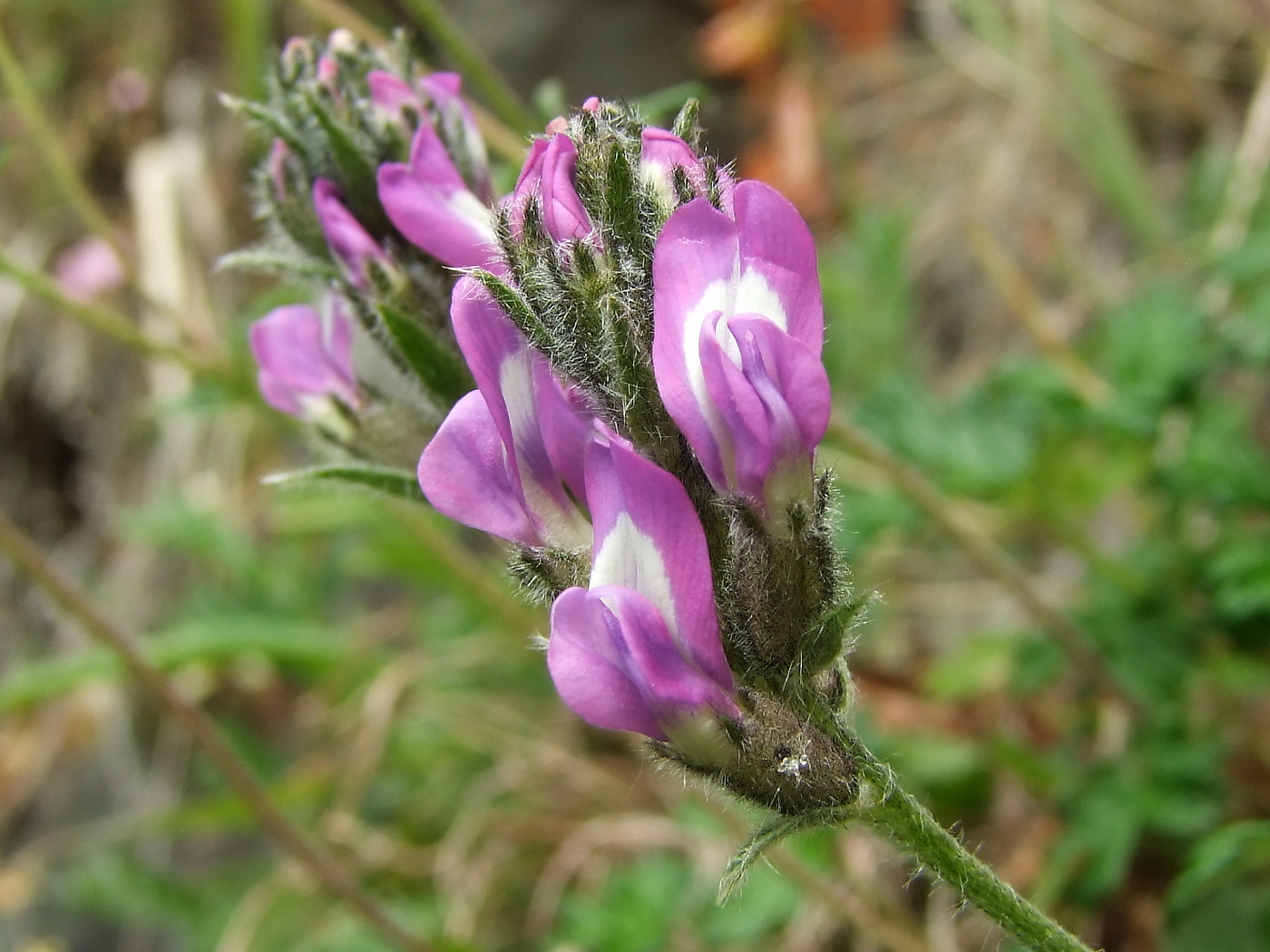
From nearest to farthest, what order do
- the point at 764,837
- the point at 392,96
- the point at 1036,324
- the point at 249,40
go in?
the point at 764,837 < the point at 392,96 < the point at 1036,324 < the point at 249,40

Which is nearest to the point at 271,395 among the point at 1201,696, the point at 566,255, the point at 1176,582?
the point at 566,255

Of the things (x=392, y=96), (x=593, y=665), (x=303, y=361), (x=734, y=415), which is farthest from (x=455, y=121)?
(x=593, y=665)

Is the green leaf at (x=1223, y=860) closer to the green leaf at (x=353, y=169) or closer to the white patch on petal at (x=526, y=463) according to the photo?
the white patch on petal at (x=526, y=463)

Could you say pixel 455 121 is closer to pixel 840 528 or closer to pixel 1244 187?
pixel 840 528

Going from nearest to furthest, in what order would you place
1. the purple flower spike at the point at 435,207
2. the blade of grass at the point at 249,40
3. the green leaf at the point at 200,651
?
the purple flower spike at the point at 435,207, the green leaf at the point at 200,651, the blade of grass at the point at 249,40

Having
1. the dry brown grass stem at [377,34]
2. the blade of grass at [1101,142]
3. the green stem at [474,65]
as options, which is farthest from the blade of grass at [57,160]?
the blade of grass at [1101,142]

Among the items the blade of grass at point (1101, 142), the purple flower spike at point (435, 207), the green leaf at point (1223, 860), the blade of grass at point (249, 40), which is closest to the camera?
the purple flower spike at point (435, 207)

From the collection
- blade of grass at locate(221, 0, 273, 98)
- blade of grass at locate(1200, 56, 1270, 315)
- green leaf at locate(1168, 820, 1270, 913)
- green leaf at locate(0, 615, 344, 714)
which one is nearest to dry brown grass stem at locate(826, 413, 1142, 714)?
green leaf at locate(1168, 820, 1270, 913)
